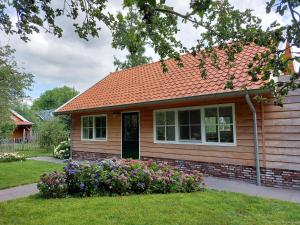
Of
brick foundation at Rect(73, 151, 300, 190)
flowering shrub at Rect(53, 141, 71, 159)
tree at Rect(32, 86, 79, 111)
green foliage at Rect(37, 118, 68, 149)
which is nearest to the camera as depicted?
brick foundation at Rect(73, 151, 300, 190)

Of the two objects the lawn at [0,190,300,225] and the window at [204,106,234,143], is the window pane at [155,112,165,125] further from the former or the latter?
the lawn at [0,190,300,225]

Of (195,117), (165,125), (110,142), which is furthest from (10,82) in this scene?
(195,117)

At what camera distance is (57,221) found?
5.04 m

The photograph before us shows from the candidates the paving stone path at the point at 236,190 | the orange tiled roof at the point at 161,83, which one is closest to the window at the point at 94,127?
the orange tiled roof at the point at 161,83

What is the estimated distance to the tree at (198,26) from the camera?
7.94ft

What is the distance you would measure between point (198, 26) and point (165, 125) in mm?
8021

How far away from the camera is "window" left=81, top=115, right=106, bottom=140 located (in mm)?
14508

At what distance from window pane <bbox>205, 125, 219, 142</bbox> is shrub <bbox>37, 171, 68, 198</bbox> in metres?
4.83

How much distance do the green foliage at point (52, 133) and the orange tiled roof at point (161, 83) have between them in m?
5.14

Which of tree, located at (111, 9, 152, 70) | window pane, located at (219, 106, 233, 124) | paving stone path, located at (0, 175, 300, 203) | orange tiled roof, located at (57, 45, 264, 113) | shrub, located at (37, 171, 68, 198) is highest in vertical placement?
orange tiled roof, located at (57, 45, 264, 113)

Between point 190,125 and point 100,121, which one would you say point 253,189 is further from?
point 100,121

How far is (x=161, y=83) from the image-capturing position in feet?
39.2

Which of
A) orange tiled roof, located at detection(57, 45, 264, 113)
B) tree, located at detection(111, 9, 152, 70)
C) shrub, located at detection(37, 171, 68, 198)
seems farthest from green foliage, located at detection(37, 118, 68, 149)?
tree, located at detection(111, 9, 152, 70)

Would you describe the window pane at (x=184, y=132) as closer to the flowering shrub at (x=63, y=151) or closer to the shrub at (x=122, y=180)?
the shrub at (x=122, y=180)
